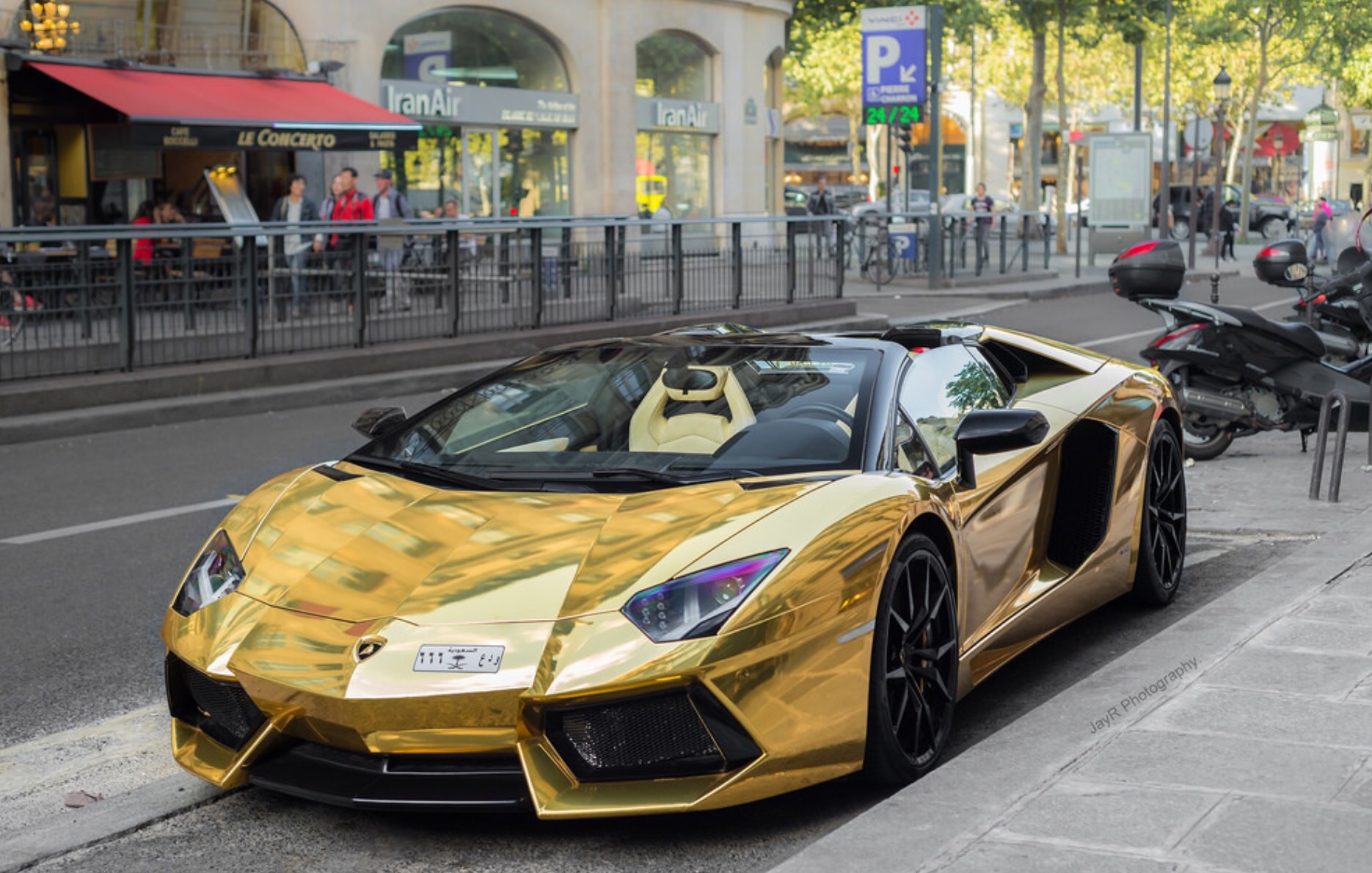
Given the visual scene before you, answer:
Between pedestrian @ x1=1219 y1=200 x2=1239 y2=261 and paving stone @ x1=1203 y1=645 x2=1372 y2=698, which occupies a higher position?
pedestrian @ x1=1219 y1=200 x2=1239 y2=261

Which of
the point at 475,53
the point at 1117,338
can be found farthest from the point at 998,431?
the point at 475,53

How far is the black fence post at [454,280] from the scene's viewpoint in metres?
16.2

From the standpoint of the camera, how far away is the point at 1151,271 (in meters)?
10.3

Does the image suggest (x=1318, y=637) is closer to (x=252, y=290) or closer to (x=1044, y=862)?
(x=1044, y=862)

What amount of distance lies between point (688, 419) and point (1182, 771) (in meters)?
1.81

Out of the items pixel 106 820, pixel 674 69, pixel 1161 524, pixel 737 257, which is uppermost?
pixel 674 69

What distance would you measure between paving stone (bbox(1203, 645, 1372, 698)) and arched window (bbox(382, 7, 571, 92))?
2473 cm

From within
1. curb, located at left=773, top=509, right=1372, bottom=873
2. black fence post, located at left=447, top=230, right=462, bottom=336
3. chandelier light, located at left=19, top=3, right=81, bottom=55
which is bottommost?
curb, located at left=773, top=509, right=1372, bottom=873

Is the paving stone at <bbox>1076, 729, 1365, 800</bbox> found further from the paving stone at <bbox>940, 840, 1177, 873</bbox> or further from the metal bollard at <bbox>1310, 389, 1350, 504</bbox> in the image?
the metal bollard at <bbox>1310, 389, 1350, 504</bbox>

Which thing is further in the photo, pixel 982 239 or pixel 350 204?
pixel 982 239

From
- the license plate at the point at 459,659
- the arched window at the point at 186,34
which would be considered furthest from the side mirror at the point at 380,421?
the arched window at the point at 186,34

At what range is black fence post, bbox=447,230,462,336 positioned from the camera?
16250mm

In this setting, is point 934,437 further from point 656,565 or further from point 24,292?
point 24,292

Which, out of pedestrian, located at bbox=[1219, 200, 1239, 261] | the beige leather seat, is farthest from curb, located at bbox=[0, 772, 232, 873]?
pedestrian, located at bbox=[1219, 200, 1239, 261]
